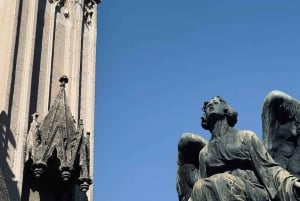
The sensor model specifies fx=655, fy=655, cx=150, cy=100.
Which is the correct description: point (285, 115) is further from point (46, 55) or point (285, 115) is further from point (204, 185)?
point (46, 55)

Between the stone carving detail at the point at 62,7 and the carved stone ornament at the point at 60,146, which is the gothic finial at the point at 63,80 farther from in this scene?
the stone carving detail at the point at 62,7

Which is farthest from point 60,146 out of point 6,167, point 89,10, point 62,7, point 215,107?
point 215,107

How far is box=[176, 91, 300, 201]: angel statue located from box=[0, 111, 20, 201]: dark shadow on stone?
11764 mm

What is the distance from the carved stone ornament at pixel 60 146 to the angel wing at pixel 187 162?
12144 millimetres

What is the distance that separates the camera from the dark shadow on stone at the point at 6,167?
18.3 m

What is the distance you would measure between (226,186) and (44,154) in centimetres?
1345

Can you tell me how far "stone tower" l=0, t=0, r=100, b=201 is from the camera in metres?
19.5

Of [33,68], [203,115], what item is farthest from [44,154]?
[203,115]

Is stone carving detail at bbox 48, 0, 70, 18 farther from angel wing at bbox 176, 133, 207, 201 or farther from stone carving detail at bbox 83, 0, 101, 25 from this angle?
angel wing at bbox 176, 133, 207, 201

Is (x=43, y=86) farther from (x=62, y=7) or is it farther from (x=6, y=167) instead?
(x=62, y=7)

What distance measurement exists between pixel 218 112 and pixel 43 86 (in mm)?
15120

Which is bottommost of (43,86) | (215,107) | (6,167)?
(215,107)

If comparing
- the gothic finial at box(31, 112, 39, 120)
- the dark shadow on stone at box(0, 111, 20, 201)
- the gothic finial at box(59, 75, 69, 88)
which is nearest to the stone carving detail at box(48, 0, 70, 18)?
the gothic finial at box(59, 75, 69, 88)

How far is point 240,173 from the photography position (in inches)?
266
